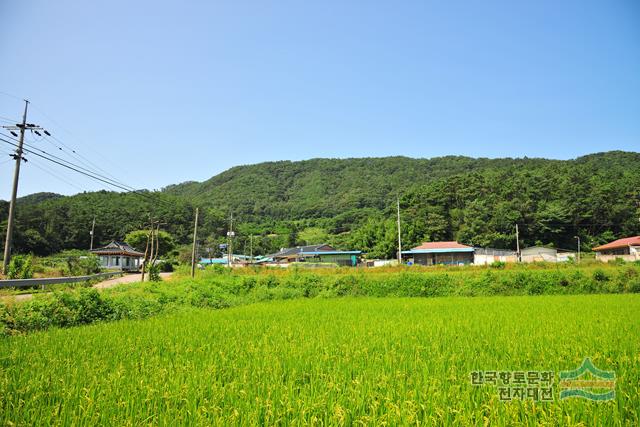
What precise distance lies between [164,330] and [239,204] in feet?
290

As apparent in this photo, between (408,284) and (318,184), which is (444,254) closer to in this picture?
(408,284)

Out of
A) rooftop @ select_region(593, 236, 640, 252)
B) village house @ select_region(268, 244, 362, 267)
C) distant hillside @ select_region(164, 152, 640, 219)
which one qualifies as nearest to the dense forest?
rooftop @ select_region(593, 236, 640, 252)

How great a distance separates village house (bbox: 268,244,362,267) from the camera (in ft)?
156

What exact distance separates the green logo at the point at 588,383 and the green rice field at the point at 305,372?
11 centimetres

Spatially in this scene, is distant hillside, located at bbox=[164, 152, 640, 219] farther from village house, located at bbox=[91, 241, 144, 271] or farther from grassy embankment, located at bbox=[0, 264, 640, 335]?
grassy embankment, located at bbox=[0, 264, 640, 335]

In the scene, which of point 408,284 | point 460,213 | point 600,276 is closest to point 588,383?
point 408,284

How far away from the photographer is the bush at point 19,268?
16.4m

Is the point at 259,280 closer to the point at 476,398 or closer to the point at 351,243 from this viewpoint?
the point at 476,398

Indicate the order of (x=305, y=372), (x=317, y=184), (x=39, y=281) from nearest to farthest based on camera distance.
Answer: (x=305, y=372), (x=39, y=281), (x=317, y=184)

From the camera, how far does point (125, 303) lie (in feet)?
35.9

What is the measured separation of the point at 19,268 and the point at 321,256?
39.3m

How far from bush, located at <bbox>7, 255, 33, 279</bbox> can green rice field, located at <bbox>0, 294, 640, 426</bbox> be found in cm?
1210

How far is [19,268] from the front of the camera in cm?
1727

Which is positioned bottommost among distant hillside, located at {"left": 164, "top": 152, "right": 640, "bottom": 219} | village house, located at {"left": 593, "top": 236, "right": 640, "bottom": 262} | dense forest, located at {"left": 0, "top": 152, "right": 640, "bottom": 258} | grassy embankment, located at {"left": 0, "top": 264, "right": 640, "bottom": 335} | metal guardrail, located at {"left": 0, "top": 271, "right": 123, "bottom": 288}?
grassy embankment, located at {"left": 0, "top": 264, "right": 640, "bottom": 335}
